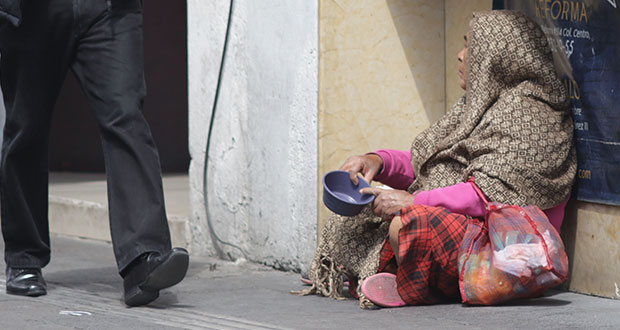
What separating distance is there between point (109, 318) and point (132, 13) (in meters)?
1.16

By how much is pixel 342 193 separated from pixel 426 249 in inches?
18.3

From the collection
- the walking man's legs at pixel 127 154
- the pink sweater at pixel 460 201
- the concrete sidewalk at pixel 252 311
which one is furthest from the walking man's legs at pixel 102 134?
the pink sweater at pixel 460 201

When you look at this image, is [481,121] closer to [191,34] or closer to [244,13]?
[244,13]

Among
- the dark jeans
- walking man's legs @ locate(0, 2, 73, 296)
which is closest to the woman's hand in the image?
the dark jeans

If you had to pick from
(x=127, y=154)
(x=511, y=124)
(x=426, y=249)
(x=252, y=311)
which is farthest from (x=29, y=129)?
(x=511, y=124)

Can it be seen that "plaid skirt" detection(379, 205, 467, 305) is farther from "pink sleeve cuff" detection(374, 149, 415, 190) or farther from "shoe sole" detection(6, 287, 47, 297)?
"shoe sole" detection(6, 287, 47, 297)

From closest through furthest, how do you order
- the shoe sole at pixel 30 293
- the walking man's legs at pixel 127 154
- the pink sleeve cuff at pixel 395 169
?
the walking man's legs at pixel 127 154
the shoe sole at pixel 30 293
the pink sleeve cuff at pixel 395 169

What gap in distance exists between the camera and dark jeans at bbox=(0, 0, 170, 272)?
13.5 ft

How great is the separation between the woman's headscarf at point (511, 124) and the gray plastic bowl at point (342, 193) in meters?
0.28

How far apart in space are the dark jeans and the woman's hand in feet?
2.57

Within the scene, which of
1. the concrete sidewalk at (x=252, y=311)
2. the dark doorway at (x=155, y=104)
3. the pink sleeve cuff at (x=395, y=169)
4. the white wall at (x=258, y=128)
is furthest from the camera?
the dark doorway at (x=155, y=104)

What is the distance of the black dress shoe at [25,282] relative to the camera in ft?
A: 14.6

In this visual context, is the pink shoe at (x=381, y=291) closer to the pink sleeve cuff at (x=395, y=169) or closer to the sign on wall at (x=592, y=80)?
the pink sleeve cuff at (x=395, y=169)

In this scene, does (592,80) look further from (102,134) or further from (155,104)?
(155,104)
